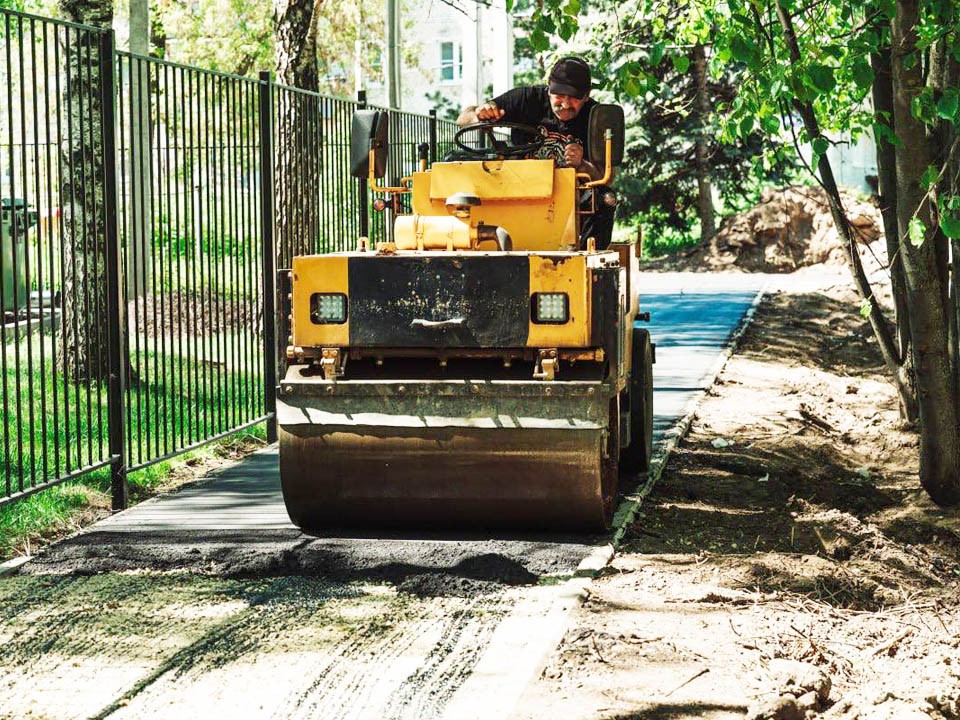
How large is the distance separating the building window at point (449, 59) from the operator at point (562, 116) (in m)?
49.0

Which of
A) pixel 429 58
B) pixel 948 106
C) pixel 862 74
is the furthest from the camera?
pixel 429 58

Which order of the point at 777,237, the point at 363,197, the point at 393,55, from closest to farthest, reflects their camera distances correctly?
the point at 363,197 < the point at 393,55 < the point at 777,237

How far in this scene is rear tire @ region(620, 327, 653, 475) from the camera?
920 cm

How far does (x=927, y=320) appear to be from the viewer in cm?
954

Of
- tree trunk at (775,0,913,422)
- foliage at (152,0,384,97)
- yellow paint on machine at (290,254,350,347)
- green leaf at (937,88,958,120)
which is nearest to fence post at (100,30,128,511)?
yellow paint on machine at (290,254,350,347)

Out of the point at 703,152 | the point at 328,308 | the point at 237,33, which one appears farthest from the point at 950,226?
the point at 237,33

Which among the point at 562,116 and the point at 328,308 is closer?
the point at 328,308

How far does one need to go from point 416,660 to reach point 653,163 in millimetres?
30159

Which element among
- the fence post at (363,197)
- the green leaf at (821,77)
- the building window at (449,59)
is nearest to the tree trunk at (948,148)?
the green leaf at (821,77)

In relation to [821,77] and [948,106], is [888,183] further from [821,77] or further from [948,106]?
[948,106]

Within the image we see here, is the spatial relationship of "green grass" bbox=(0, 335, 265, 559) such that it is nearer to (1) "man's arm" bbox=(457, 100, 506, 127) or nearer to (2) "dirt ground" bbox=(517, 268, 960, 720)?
(1) "man's arm" bbox=(457, 100, 506, 127)

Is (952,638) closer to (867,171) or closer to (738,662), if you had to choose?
(738,662)

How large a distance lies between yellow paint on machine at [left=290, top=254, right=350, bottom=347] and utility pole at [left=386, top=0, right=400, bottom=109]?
13.5 m

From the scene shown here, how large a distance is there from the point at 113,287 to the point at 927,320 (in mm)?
5269
